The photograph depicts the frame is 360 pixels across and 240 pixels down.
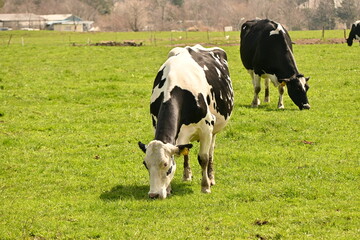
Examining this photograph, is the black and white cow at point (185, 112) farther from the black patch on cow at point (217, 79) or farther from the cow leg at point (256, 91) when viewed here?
the cow leg at point (256, 91)

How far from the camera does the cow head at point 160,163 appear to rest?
10.5 metres

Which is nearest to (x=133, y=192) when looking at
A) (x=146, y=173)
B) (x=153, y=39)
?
(x=146, y=173)

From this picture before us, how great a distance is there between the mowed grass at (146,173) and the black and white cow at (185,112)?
0.70m

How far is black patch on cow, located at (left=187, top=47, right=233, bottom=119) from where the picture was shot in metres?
12.9

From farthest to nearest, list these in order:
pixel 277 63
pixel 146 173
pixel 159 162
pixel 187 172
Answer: pixel 277 63 < pixel 146 173 < pixel 187 172 < pixel 159 162

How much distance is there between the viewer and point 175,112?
1115 centimetres

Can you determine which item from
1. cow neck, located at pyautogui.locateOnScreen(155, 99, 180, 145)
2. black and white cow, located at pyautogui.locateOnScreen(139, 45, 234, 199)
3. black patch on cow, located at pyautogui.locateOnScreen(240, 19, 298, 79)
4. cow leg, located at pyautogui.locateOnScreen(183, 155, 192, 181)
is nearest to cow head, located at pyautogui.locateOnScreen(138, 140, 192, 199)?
black and white cow, located at pyautogui.locateOnScreen(139, 45, 234, 199)

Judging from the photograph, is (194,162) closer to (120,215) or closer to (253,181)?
(253,181)

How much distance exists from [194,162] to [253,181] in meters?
2.17

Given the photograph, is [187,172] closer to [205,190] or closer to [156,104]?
[205,190]

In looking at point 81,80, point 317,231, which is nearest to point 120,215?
point 317,231

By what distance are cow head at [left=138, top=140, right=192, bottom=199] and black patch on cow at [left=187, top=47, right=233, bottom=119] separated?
220cm

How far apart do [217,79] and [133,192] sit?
10.1 ft

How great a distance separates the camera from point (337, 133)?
17.8m
